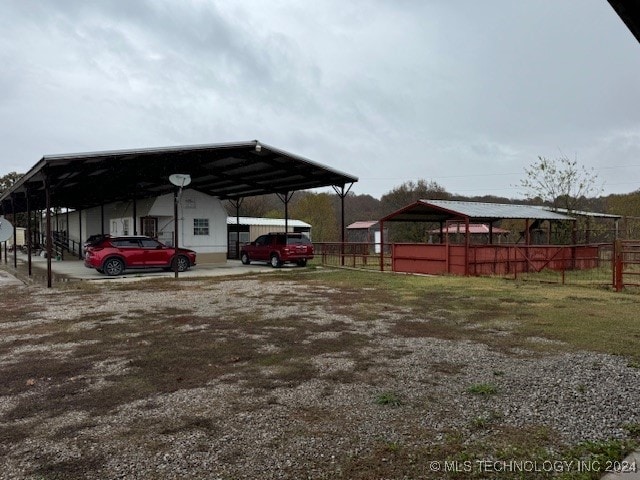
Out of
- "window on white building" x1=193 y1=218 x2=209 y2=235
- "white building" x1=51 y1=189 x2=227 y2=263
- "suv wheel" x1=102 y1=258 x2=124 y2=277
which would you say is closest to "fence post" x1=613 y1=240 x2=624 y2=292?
"suv wheel" x1=102 y1=258 x2=124 y2=277

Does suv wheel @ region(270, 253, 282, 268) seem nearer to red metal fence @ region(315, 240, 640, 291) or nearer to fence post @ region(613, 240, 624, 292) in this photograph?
red metal fence @ region(315, 240, 640, 291)

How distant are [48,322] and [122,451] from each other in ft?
21.3

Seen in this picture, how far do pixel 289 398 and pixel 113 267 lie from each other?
627 inches

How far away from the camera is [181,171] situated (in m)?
19.9

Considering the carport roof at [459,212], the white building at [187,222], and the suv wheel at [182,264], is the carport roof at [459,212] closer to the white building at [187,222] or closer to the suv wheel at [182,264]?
the suv wheel at [182,264]

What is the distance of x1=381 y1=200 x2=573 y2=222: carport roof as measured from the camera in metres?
19.0

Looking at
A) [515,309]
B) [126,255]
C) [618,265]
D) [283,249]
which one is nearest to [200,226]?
[283,249]

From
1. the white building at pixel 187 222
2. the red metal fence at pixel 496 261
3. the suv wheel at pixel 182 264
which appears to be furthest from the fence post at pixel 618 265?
the white building at pixel 187 222

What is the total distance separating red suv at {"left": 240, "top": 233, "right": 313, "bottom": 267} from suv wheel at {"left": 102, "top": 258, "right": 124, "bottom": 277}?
23.6 ft

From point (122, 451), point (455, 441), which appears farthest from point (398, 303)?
point (122, 451)

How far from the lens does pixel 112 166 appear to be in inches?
684

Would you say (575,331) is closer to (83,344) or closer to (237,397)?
(237,397)

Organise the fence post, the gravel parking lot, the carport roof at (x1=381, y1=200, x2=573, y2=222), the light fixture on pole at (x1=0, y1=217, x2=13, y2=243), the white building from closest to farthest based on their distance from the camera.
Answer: the gravel parking lot < the fence post < the carport roof at (x1=381, y1=200, x2=573, y2=222) < the light fixture on pole at (x1=0, y1=217, x2=13, y2=243) < the white building

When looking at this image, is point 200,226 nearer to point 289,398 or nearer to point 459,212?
point 459,212
